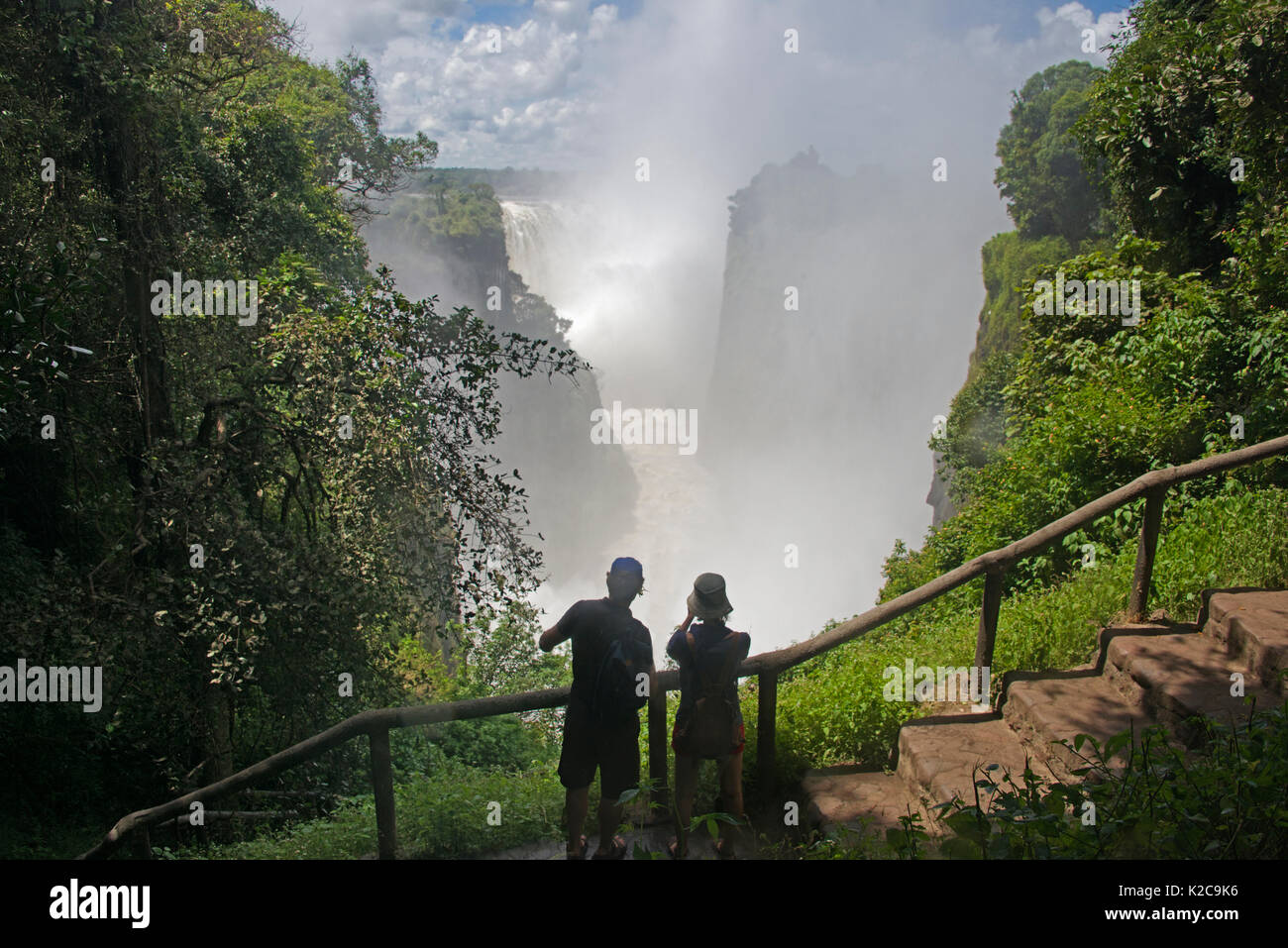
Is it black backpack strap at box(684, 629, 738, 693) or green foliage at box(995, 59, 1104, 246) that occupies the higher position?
green foliage at box(995, 59, 1104, 246)

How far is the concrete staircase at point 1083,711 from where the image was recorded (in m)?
3.90

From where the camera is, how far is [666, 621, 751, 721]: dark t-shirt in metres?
3.83

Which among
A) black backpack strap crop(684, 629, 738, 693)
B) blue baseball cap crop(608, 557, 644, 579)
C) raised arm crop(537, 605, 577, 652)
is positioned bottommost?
black backpack strap crop(684, 629, 738, 693)

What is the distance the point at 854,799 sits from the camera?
157 inches

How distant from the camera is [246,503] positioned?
29.0ft

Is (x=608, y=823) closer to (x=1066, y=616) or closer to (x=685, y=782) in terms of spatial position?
(x=685, y=782)

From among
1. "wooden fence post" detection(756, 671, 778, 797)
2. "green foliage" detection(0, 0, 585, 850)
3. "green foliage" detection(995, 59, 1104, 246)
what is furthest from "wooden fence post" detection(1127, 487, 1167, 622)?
"green foliage" detection(995, 59, 1104, 246)

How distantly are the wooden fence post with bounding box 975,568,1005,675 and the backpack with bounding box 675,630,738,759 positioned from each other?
1507 mm

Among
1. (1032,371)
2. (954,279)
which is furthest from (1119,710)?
(954,279)

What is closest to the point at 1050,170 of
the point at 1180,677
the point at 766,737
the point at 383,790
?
the point at 1180,677

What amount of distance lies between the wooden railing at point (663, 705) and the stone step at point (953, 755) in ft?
1.15

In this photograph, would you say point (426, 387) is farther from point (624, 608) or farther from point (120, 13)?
point (624, 608)

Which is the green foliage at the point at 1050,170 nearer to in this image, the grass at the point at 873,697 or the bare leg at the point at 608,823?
the grass at the point at 873,697

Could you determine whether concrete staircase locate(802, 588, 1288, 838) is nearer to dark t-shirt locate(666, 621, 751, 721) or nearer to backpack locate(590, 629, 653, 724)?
dark t-shirt locate(666, 621, 751, 721)
